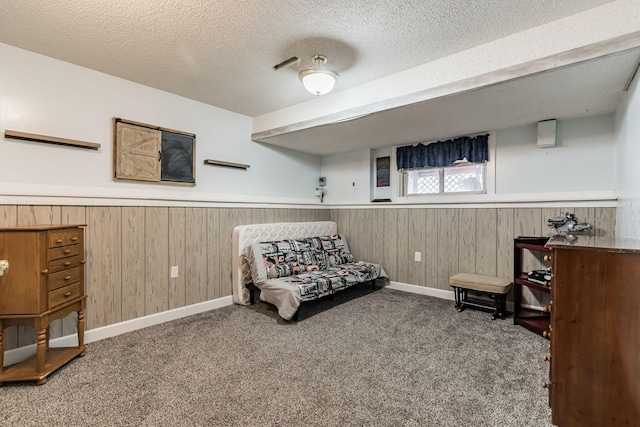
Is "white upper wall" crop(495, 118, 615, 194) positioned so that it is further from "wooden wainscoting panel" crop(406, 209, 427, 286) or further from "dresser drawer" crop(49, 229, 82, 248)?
"dresser drawer" crop(49, 229, 82, 248)

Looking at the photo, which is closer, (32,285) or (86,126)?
(32,285)

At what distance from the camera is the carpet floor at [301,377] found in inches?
65.9

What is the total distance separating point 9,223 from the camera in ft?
7.41

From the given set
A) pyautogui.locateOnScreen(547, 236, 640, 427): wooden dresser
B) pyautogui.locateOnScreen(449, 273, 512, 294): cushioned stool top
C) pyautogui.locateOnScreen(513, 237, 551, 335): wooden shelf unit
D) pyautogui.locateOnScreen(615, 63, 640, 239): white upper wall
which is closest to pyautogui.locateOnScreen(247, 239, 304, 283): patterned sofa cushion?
pyautogui.locateOnScreen(449, 273, 512, 294): cushioned stool top

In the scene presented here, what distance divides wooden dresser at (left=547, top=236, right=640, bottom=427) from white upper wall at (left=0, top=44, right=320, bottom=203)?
3266mm

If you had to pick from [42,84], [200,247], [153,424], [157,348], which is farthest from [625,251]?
[42,84]

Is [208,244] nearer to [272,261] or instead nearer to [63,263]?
[272,261]

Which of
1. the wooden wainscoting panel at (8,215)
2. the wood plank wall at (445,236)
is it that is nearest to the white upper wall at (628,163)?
the wood plank wall at (445,236)

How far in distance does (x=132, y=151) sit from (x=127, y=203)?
19.6 inches

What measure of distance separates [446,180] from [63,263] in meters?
4.07

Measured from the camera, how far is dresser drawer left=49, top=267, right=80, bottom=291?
207 cm

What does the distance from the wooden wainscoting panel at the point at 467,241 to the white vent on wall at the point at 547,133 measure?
1004 millimetres

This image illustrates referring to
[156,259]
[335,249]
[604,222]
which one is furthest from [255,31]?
[604,222]

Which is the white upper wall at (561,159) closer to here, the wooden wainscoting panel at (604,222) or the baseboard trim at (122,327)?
the wooden wainscoting panel at (604,222)
